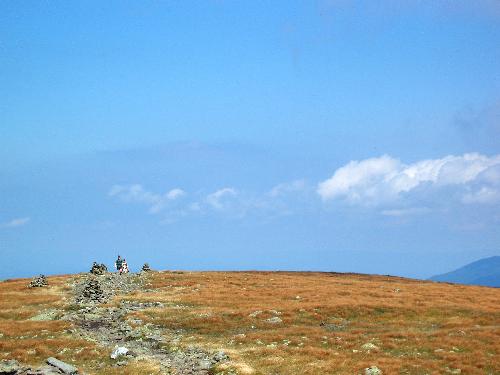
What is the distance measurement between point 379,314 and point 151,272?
151 ft

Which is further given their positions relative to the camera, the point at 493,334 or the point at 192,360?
the point at 493,334

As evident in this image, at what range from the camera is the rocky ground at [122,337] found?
33656 mm

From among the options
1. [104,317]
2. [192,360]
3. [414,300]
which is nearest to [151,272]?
[104,317]

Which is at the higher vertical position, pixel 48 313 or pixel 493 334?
pixel 48 313

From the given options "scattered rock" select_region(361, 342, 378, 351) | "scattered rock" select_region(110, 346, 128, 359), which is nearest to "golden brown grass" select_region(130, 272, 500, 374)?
"scattered rock" select_region(361, 342, 378, 351)

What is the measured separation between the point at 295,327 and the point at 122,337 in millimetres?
15629

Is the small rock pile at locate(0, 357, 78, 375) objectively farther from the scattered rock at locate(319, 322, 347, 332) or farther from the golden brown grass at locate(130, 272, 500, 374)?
the scattered rock at locate(319, 322, 347, 332)

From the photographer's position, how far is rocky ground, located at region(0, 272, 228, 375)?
3366cm

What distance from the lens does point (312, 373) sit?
31312 mm

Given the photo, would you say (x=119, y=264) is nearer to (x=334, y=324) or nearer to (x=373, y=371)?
(x=334, y=324)

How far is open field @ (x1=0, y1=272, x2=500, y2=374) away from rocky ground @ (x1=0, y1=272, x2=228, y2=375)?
0.97 m

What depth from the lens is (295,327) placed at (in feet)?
149

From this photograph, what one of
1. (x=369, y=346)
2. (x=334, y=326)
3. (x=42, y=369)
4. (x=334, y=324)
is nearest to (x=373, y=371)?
(x=369, y=346)

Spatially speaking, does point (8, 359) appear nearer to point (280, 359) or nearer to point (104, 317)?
point (104, 317)
